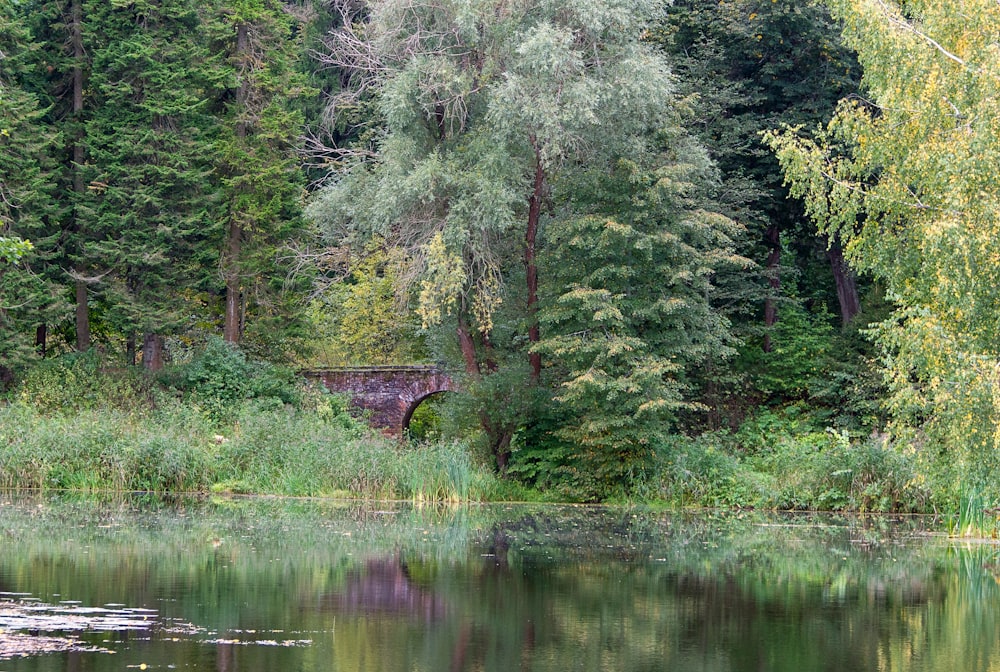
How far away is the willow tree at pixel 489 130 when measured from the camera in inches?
995

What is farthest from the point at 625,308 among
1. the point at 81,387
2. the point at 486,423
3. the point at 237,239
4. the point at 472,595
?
the point at 237,239

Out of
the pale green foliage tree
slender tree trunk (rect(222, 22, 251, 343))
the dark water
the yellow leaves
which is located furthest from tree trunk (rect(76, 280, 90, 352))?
the dark water

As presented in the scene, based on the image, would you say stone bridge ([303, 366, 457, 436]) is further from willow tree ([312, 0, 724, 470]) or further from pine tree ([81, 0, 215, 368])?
willow tree ([312, 0, 724, 470])

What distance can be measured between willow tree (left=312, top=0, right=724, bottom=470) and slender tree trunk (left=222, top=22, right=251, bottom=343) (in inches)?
373

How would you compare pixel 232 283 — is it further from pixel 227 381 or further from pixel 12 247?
pixel 12 247

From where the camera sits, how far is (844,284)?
34.8 metres

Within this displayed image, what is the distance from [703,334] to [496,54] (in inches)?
284

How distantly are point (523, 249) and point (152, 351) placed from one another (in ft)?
42.9

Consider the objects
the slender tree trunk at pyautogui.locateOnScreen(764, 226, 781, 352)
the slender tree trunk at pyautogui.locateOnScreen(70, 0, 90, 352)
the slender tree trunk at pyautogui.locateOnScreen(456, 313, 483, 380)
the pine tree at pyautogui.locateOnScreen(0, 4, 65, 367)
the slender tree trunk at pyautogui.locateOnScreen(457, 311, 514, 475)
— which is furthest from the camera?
the slender tree trunk at pyautogui.locateOnScreen(70, 0, 90, 352)

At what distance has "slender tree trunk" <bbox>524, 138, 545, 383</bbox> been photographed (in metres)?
27.4

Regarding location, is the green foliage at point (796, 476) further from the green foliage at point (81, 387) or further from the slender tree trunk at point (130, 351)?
the slender tree trunk at point (130, 351)

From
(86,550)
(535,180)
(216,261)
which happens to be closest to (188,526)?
(86,550)

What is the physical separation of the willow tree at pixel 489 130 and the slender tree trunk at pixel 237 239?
31.1 feet

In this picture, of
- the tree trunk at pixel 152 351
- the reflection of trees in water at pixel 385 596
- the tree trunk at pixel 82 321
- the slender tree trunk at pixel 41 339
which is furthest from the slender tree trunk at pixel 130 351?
the reflection of trees in water at pixel 385 596
